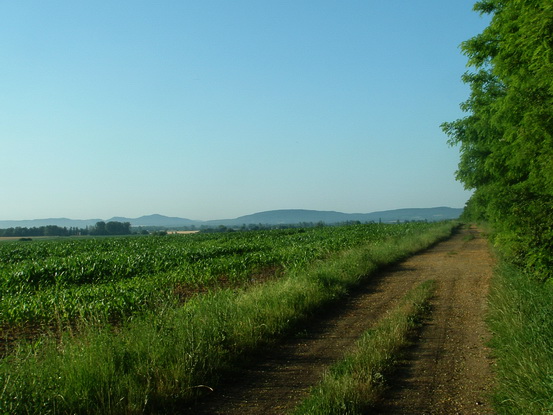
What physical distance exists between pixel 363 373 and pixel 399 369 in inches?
35.4

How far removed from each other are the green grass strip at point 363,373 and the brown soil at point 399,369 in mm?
181

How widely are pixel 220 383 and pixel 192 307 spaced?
2.59m

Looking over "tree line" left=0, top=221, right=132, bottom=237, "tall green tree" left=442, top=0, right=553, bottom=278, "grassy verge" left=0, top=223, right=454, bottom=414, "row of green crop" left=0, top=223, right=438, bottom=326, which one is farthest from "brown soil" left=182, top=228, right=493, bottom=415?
"tree line" left=0, top=221, right=132, bottom=237

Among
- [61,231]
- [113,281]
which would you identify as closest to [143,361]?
[113,281]

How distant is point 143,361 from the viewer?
5.98m

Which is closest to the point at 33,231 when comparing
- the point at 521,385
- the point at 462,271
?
the point at 462,271

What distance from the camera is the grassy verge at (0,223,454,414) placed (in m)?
4.88

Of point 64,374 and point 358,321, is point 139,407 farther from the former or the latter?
point 358,321

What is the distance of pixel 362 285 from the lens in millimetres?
14188

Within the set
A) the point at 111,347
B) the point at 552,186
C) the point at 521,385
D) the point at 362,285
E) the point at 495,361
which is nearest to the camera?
the point at 521,385

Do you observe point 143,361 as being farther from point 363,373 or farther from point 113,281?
point 113,281

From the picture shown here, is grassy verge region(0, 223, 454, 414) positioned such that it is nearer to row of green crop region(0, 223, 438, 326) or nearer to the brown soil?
the brown soil

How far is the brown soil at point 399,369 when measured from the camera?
17.6 ft

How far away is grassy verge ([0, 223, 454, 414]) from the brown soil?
0.38m
